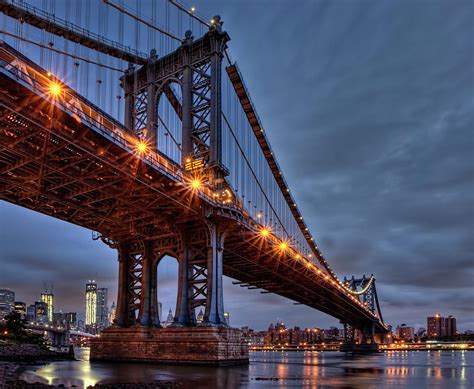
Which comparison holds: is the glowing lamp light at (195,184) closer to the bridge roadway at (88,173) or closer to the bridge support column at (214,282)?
the bridge roadway at (88,173)

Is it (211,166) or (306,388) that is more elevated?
(211,166)

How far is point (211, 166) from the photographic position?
48000mm

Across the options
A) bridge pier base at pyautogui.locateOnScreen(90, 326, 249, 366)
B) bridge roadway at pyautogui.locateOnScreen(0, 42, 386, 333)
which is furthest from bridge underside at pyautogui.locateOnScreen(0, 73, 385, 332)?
bridge pier base at pyautogui.locateOnScreen(90, 326, 249, 366)

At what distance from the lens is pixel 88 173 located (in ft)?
128

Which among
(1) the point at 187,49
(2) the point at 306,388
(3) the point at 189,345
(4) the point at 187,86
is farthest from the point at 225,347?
(1) the point at 187,49

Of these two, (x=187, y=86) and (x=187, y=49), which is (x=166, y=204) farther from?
(x=187, y=49)

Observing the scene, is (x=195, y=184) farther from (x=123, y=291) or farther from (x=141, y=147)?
(x=123, y=291)

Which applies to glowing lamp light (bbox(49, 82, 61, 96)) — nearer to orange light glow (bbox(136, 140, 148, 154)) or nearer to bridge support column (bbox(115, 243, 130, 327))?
orange light glow (bbox(136, 140, 148, 154))

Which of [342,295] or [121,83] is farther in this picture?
[342,295]

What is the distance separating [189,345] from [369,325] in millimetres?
125406

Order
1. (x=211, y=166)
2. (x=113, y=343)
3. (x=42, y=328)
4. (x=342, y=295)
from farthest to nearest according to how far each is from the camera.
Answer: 1. (x=42, y=328)
2. (x=342, y=295)
3. (x=113, y=343)
4. (x=211, y=166)

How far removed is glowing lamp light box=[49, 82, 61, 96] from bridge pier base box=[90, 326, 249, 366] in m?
23.5

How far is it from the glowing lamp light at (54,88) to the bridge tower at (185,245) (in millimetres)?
15900

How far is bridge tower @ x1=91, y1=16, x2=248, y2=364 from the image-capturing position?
46000 mm
